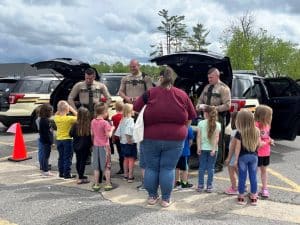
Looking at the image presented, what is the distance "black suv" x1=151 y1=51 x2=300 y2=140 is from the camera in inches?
312

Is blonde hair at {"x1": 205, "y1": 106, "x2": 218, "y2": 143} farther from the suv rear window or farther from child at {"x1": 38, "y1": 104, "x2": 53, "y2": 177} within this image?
the suv rear window

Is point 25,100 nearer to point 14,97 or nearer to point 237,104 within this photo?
point 14,97

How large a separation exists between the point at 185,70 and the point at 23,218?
4.57 m

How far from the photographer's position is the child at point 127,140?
23.5 feet

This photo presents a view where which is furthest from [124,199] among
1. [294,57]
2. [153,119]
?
[294,57]

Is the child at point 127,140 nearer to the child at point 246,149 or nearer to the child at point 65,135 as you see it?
the child at point 65,135

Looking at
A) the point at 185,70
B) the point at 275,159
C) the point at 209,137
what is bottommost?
the point at 275,159

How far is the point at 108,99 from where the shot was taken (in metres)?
8.41

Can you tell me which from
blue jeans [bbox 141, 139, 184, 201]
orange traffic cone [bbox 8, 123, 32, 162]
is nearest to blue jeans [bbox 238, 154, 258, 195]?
blue jeans [bbox 141, 139, 184, 201]

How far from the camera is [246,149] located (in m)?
6.14

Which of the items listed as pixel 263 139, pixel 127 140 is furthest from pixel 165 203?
pixel 263 139

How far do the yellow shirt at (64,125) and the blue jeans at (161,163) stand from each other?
2045 millimetres

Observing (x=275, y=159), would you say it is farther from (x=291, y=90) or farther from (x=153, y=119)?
(x=153, y=119)

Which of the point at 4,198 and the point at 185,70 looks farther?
the point at 185,70
